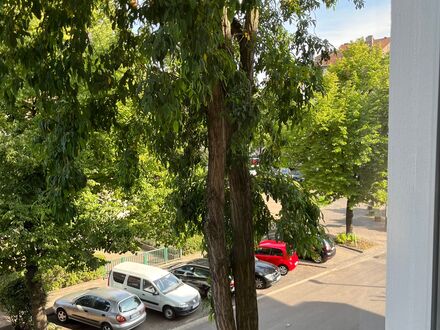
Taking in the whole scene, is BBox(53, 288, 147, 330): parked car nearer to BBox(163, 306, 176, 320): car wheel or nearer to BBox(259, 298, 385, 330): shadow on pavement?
BBox(163, 306, 176, 320): car wheel

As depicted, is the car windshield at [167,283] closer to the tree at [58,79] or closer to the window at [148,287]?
the window at [148,287]

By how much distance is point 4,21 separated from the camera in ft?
4.67

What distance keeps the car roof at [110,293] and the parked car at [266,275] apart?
1627 millimetres

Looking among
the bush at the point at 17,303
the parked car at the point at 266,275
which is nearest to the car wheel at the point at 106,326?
the bush at the point at 17,303

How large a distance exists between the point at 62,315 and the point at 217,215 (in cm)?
395

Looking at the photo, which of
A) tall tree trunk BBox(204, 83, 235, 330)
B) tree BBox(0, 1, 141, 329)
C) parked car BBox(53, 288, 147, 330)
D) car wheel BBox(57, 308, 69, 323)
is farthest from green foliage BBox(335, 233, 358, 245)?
car wheel BBox(57, 308, 69, 323)

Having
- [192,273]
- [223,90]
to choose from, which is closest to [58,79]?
[223,90]

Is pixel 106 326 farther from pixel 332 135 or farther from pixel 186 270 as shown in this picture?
pixel 332 135

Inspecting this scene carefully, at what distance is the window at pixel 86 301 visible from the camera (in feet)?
15.1

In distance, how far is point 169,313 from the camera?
4953 mm

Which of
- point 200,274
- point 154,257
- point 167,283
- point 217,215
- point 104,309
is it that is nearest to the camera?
Result: point 217,215

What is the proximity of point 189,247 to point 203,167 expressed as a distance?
4.12 m

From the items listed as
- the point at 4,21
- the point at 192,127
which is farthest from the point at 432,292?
the point at 192,127

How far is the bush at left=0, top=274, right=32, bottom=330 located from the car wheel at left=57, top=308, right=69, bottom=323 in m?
0.51
